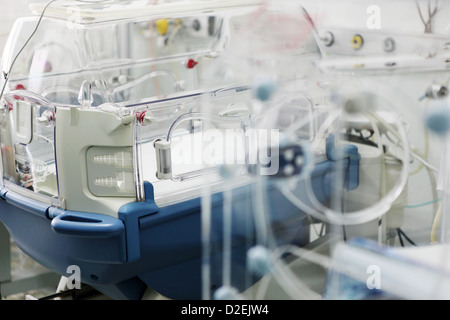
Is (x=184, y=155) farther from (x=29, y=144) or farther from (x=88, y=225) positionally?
A: (x=29, y=144)

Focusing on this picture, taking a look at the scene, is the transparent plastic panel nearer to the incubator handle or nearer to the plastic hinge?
the incubator handle

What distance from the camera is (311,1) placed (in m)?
1.58

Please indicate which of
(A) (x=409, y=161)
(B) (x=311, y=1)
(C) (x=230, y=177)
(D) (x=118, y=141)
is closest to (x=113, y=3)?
(D) (x=118, y=141)

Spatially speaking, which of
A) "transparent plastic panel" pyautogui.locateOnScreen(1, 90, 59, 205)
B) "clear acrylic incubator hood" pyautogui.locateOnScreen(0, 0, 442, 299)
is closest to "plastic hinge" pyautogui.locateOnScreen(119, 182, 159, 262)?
"clear acrylic incubator hood" pyautogui.locateOnScreen(0, 0, 442, 299)

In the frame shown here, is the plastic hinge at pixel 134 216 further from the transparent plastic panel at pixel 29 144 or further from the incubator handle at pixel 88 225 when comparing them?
the transparent plastic panel at pixel 29 144

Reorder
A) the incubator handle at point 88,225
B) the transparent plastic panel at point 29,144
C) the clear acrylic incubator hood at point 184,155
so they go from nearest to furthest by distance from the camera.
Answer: the clear acrylic incubator hood at point 184,155 → the incubator handle at point 88,225 → the transparent plastic panel at point 29,144

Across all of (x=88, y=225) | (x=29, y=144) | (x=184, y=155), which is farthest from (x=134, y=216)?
(x=29, y=144)

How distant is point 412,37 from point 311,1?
0.32 m

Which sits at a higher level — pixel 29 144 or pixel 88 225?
pixel 29 144

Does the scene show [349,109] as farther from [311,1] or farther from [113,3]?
[113,3]

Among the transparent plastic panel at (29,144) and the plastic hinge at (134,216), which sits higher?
→ the transparent plastic panel at (29,144)

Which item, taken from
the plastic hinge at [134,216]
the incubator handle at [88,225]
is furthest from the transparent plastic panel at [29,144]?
the plastic hinge at [134,216]

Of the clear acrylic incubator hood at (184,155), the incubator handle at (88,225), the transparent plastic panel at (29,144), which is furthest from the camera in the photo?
the transparent plastic panel at (29,144)

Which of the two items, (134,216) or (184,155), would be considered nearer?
(134,216)
